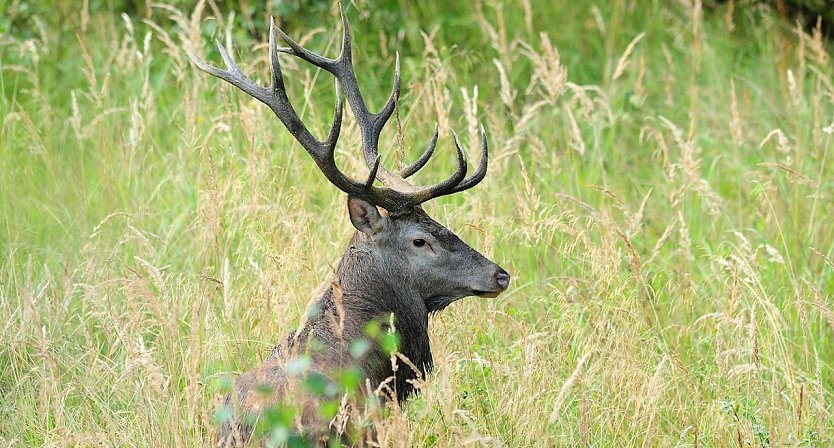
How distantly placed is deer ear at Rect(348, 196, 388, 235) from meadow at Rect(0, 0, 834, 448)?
348 mm

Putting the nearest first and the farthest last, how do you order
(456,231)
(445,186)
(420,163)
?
(445,186) → (420,163) → (456,231)

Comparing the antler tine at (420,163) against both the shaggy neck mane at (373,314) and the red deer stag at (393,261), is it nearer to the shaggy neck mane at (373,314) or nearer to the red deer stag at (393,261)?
the red deer stag at (393,261)

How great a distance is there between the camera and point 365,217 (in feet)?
14.3

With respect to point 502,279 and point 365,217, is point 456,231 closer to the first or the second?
point 502,279

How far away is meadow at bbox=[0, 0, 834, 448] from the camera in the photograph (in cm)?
426

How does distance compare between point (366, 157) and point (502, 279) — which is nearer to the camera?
point (502, 279)

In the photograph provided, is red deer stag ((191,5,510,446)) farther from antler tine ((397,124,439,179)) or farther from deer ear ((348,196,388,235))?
antler tine ((397,124,439,179))

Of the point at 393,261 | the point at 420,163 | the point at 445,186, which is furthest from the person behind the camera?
the point at 420,163

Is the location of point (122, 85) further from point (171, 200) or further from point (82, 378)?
point (82, 378)

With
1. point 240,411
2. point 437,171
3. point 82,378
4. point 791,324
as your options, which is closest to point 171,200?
point 437,171

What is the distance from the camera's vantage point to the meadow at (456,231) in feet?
14.0

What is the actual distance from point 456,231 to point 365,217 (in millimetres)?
1223

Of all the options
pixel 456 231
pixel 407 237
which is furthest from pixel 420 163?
pixel 456 231

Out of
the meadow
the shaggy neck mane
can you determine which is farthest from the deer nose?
the shaggy neck mane
